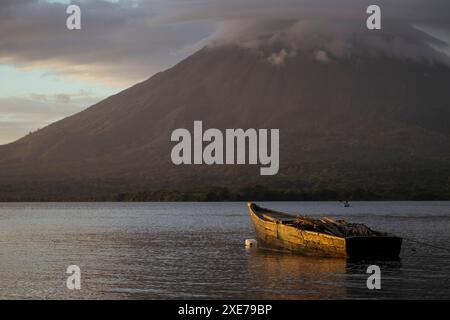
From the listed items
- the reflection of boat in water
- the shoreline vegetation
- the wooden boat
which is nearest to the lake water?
the reflection of boat in water

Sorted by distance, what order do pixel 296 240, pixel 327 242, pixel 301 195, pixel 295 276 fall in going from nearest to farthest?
pixel 295 276, pixel 327 242, pixel 296 240, pixel 301 195

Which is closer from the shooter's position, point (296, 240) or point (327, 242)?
point (327, 242)

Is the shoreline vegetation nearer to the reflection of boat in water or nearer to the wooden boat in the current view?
the wooden boat

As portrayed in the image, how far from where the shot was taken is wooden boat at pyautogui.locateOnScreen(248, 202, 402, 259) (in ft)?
127

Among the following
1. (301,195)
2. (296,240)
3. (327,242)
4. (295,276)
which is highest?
(301,195)

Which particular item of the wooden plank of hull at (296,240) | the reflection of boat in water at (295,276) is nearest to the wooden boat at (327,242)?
the wooden plank of hull at (296,240)

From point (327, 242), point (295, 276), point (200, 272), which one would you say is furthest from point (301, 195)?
point (295, 276)

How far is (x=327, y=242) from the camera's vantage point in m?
39.8

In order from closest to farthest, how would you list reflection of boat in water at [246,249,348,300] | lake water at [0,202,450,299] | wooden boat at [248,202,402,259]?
reflection of boat in water at [246,249,348,300] → lake water at [0,202,450,299] → wooden boat at [248,202,402,259]

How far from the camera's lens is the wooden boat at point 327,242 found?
38750mm

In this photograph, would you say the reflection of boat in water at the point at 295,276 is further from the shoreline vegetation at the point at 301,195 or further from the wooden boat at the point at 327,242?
the shoreline vegetation at the point at 301,195

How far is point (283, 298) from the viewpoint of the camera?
29.2m

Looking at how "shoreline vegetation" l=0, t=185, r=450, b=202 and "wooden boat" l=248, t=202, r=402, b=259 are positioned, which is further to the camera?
"shoreline vegetation" l=0, t=185, r=450, b=202

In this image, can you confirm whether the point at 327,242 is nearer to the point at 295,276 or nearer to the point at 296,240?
the point at 296,240
